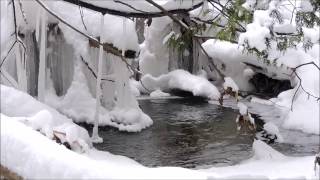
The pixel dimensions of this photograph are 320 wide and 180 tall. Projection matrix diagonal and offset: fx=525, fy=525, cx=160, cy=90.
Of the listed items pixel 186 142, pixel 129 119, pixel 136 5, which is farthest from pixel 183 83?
pixel 136 5

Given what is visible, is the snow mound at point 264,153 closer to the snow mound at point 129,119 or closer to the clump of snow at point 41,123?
the snow mound at point 129,119

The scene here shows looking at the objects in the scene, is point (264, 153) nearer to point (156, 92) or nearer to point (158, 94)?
point (158, 94)

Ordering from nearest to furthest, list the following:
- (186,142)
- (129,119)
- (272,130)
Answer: (186,142) → (272,130) → (129,119)

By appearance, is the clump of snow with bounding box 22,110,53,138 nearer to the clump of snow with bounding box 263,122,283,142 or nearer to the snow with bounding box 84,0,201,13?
the snow with bounding box 84,0,201,13

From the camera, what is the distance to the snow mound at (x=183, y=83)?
685 inches

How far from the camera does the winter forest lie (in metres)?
4.77

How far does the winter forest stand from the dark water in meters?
0.02

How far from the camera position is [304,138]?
11.6 m

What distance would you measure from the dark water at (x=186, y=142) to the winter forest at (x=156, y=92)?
0.08 feet

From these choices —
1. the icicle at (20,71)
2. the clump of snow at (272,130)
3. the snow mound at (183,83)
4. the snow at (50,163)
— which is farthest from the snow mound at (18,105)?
the snow mound at (183,83)

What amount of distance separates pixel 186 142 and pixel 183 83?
7.26 meters

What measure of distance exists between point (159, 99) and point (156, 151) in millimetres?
7471

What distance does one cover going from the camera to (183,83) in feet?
59.0

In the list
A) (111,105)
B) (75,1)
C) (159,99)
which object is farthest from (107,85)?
(75,1)
